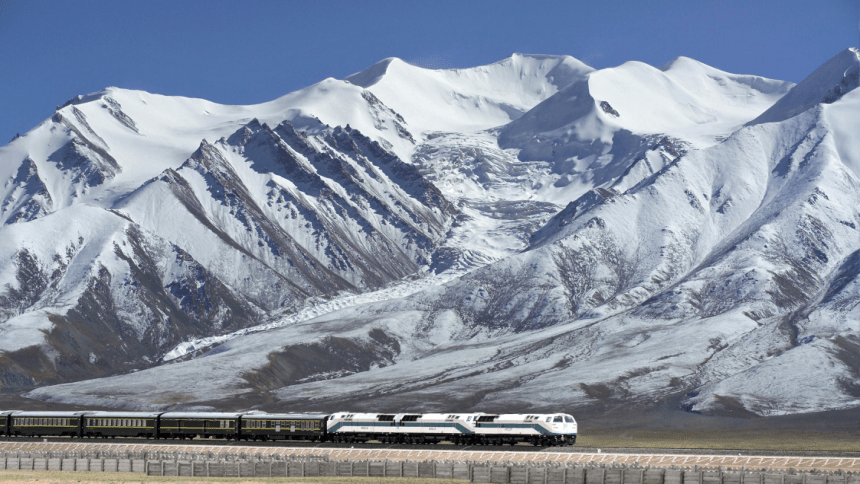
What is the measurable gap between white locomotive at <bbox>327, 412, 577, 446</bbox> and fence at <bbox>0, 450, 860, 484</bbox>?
58.6ft

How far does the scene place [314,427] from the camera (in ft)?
393

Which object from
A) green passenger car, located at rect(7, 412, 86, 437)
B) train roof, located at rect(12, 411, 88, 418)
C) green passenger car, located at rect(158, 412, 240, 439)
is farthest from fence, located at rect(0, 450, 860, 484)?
train roof, located at rect(12, 411, 88, 418)

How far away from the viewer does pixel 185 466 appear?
87438 mm

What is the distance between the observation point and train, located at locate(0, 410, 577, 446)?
112 m

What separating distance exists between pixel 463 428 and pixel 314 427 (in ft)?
62.3

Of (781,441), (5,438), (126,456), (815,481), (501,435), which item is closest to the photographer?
(815,481)

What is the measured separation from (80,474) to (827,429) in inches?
5218

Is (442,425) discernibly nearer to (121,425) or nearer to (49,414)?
(121,425)

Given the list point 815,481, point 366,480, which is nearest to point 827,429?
point 815,481

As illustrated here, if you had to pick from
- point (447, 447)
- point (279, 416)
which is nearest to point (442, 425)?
point (447, 447)

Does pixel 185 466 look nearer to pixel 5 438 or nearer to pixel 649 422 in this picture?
pixel 5 438

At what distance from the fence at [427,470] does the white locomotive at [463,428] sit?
17.9 m

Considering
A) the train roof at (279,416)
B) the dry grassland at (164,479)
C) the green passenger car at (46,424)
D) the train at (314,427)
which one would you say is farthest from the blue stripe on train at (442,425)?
the green passenger car at (46,424)

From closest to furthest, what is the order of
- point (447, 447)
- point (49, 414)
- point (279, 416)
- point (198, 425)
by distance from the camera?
1. point (447, 447)
2. point (279, 416)
3. point (198, 425)
4. point (49, 414)
